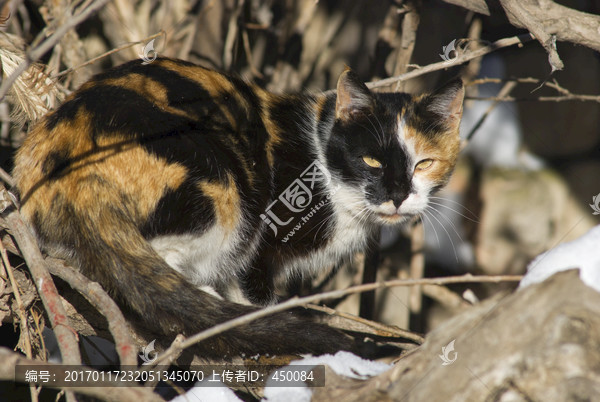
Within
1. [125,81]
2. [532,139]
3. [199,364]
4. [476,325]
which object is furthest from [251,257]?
[532,139]

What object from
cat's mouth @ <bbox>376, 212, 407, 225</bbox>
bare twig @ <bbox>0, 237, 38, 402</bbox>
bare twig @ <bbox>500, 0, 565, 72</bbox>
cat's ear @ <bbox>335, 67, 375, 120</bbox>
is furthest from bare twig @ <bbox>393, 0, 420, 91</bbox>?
bare twig @ <bbox>0, 237, 38, 402</bbox>

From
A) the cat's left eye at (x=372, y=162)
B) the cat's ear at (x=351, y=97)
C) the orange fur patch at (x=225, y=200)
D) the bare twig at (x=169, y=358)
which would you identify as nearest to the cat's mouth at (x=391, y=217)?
the cat's left eye at (x=372, y=162)

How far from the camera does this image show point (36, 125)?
196 centimetres

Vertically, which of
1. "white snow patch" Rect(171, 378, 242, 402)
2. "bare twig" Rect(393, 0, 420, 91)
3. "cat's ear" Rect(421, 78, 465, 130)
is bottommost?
"white snow patch" Rect(171, 378, 242, 402)

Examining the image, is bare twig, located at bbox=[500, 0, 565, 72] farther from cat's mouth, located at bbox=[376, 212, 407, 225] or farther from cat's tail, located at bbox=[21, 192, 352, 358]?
cat's tail, located at bbox=[21, 192, 352, 358]

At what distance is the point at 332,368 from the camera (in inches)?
54.4

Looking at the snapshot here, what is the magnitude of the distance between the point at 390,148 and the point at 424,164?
18 cm

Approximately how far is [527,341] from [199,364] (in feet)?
3.33

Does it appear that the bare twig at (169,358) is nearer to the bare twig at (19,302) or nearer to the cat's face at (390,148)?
the bare twig at (19,302)

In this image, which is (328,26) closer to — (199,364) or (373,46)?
(373,46)

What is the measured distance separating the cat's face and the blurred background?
1.90 feet

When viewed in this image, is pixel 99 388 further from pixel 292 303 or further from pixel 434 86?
pixel 434 86

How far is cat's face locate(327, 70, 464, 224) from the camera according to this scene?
6.98 feet

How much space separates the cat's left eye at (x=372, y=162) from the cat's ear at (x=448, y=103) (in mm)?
335
